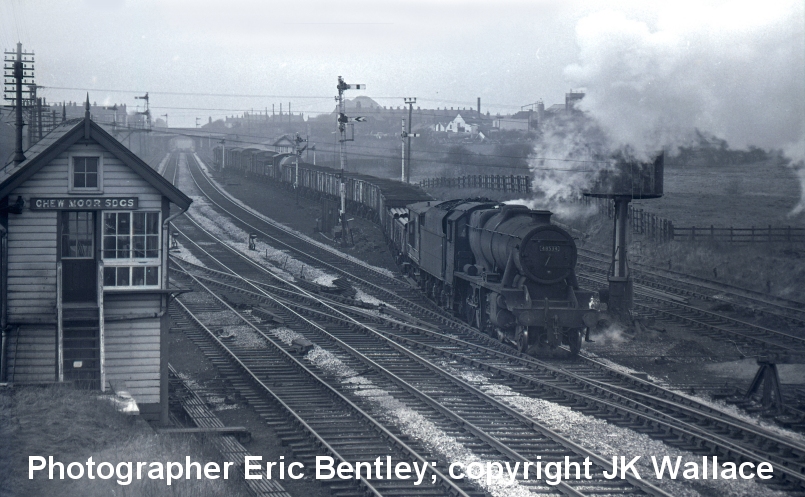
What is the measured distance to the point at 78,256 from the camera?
15.4 m

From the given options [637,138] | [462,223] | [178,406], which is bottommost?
[178,406]

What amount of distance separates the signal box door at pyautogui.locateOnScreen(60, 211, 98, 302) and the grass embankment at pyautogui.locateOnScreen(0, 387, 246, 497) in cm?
230

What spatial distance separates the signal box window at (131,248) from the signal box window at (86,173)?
0.60m

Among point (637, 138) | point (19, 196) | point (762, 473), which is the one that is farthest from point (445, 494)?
point (637, 138)

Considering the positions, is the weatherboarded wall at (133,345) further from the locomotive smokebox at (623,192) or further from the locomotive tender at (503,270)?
the locomotive smokebox at (623,192)

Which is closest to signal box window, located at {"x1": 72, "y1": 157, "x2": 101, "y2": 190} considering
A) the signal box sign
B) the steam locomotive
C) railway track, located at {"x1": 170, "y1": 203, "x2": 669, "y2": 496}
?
the signal box sign

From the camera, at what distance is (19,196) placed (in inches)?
579

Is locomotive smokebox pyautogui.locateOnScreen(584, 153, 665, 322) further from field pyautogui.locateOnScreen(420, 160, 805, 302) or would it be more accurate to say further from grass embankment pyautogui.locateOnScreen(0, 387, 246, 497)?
grass embankment pyautogui.locateOnScreen(0, 387, 246, 497)

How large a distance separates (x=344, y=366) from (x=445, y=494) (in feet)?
25.5

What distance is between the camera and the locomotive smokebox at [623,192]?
2242cm

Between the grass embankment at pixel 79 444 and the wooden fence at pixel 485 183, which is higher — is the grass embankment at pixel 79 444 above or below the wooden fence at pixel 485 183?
below

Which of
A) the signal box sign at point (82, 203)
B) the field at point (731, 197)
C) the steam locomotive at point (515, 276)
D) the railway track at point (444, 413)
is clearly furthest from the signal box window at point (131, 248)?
the field at point (731, 197)

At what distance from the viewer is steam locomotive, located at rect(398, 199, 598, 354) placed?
1853cm

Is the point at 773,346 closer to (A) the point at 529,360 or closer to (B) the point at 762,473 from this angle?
(A) the point at 529,360
